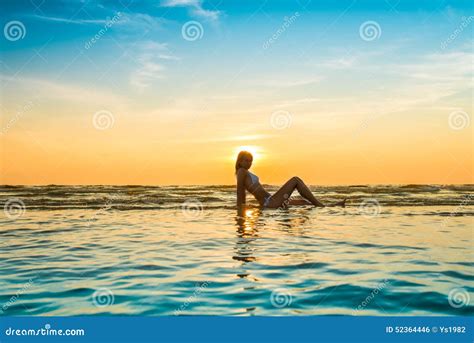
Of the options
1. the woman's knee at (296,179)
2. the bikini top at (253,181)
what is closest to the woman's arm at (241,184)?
the bikini top at (253,181)

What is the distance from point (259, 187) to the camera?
12.3 metres

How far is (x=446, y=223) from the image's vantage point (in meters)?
9.38

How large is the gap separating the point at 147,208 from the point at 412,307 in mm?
10891

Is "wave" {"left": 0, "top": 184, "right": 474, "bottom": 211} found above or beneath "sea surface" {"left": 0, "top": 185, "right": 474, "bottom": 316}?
above

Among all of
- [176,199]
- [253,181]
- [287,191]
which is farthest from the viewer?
[176,199]

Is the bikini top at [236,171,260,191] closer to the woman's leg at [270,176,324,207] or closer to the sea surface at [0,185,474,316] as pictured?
the woman's leg at [270,176,324,207]

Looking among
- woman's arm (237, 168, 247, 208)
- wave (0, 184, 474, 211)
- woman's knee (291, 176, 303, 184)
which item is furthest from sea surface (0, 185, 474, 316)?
wave (0, 184, 474, 211)

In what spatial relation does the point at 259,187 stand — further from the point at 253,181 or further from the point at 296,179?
the point at 296,179

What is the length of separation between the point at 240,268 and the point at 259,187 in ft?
24.0

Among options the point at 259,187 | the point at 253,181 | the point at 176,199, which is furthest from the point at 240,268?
the point at 176,199

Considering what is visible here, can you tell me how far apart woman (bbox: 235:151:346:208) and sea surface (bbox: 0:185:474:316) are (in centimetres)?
289

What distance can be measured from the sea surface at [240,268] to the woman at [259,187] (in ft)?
9.48

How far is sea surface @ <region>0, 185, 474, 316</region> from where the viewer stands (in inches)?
155

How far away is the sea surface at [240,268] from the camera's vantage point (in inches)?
155
